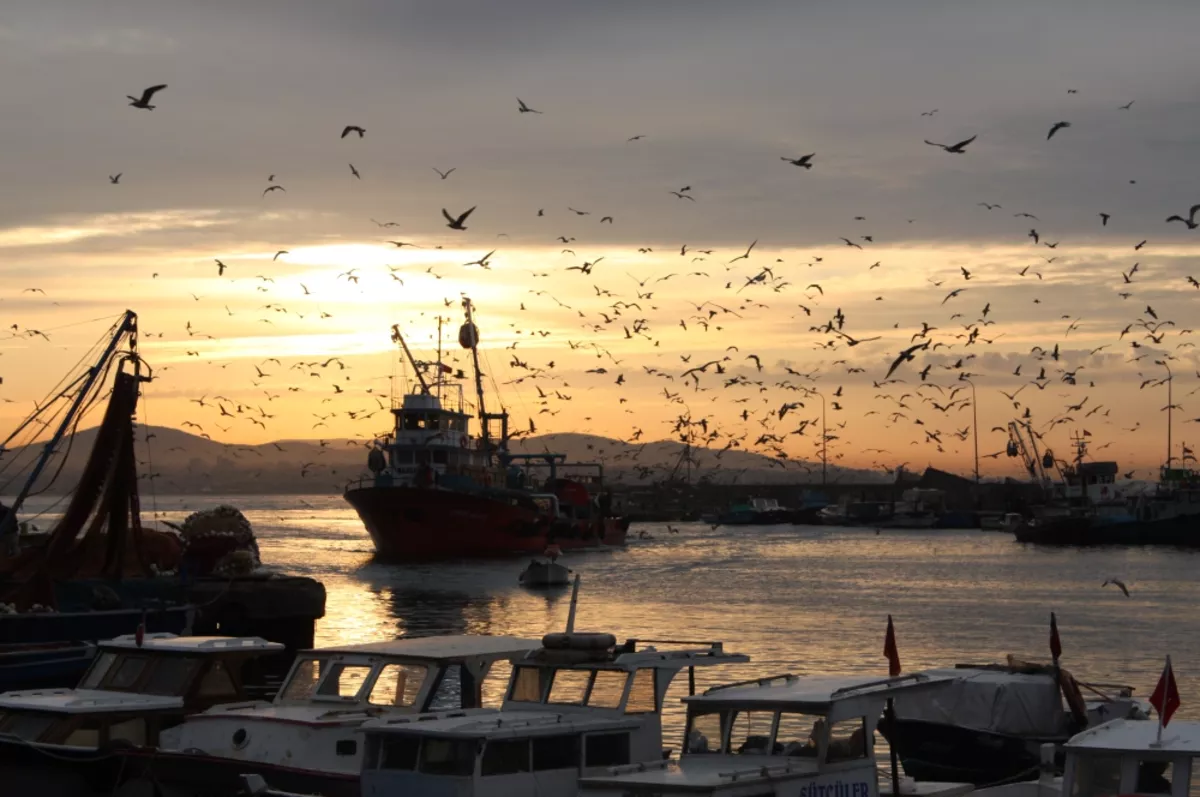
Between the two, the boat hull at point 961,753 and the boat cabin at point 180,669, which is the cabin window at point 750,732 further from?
the boat hull at point 961,753

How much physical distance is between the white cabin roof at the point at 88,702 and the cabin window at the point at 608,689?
25.4 ft

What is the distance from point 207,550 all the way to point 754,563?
233 ft

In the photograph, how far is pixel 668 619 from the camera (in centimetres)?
6956

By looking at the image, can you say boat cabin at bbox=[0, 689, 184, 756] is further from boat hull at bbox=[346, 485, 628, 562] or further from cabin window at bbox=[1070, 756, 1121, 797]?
boat hull at bbox=[346, 485, 628, 562]

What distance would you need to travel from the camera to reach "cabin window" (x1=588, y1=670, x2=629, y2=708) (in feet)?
72.8

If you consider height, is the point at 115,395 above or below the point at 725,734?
above

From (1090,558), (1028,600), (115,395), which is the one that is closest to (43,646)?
(115,395)

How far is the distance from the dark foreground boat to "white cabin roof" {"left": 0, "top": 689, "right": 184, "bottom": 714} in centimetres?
1392

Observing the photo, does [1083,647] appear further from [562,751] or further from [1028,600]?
[562,751]

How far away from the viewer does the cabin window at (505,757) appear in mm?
19984

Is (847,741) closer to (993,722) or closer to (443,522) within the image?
(993,722)

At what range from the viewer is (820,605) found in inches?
3017

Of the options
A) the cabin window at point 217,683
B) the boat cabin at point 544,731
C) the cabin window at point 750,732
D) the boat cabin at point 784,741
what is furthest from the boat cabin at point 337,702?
the cabin window at point 750,732

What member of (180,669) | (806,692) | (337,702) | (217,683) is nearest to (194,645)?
(180,669)
